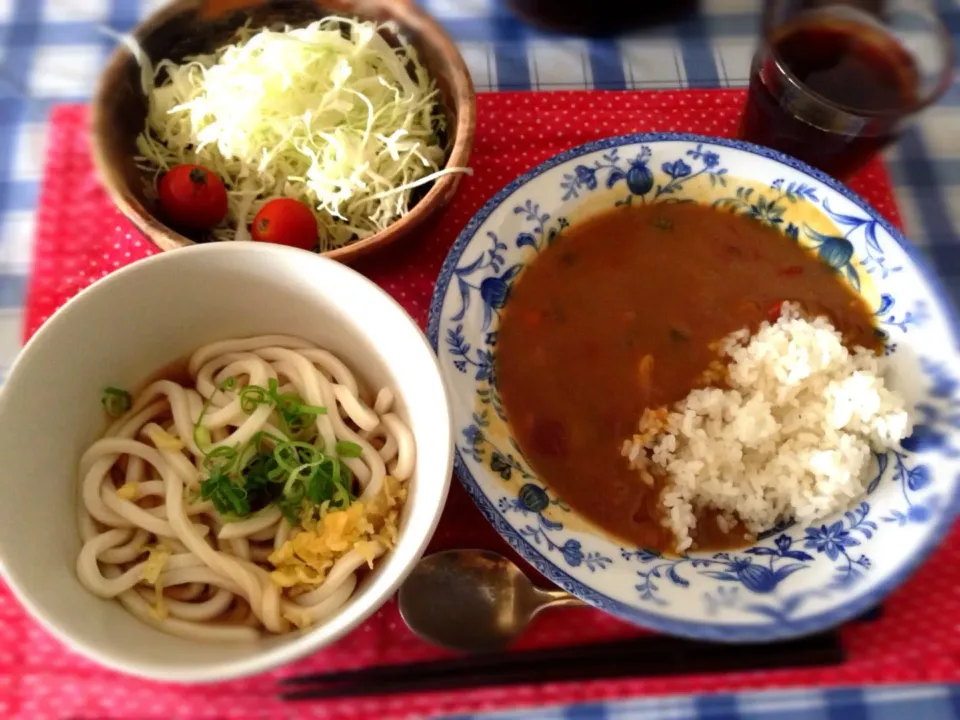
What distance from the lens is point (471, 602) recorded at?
3.93 feet

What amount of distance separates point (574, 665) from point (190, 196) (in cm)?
106

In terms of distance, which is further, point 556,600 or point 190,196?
point 190,196

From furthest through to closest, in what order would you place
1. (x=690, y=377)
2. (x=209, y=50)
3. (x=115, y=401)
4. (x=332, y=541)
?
(x=209, y=50), (x=690, y=377), (x=115, y=401), (x=332, y=541)

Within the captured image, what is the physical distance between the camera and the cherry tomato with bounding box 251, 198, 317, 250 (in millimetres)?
1375

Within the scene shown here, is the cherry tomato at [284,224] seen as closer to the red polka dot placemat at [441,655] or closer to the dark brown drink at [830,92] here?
the red polka dot placemat at [441,655]

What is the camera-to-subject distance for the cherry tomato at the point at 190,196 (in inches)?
54.9

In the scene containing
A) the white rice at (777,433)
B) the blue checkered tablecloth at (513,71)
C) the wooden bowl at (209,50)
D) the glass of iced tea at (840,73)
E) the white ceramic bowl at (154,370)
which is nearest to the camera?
the white ceramic bowl at (154,370)

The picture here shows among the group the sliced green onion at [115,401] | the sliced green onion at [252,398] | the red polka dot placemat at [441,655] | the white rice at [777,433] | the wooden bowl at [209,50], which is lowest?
the red polka dot placemat at [441,655]

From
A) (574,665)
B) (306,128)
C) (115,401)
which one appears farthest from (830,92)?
(115,401)

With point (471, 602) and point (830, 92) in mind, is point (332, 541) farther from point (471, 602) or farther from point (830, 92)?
point (830, 92)

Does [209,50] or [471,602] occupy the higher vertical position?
[209,50]

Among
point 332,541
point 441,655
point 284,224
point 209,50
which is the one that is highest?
point 209,50

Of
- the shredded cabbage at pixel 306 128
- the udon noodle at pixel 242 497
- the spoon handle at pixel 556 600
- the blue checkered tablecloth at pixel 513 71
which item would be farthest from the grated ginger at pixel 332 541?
the blue checkered tablecloth at pixel 513 71

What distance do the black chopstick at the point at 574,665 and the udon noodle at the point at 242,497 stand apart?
0.74 ft
